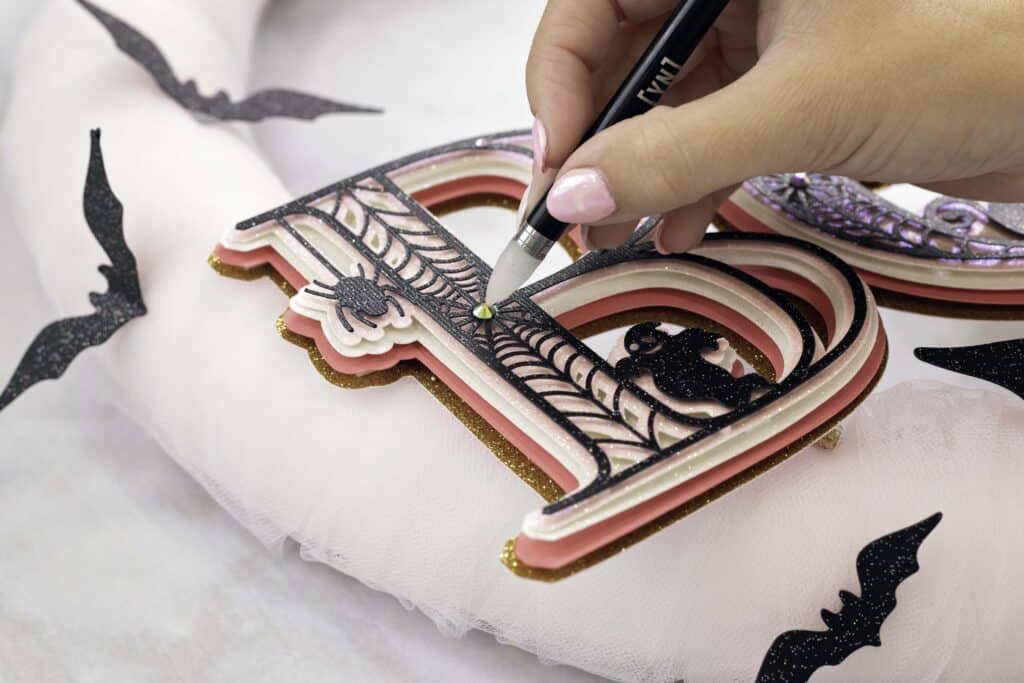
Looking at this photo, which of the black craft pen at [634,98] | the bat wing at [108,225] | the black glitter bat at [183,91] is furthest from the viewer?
the black glitter bat at [183,91]

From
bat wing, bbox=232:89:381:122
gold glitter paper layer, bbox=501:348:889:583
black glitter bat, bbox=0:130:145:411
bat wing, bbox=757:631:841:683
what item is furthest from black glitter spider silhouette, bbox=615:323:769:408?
bat wing, bbox=232:89:381:122

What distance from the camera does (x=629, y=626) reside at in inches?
25.1

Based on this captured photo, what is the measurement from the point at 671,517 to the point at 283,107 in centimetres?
63

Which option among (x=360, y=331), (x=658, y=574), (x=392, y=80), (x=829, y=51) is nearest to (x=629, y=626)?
(x=658, y=574)

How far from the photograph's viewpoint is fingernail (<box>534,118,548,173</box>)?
0.68m

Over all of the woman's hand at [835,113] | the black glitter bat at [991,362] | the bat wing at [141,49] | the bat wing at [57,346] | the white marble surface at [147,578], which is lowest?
the white marble surface at [147,578]

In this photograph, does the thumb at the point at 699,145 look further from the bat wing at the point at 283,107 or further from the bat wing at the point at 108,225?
the bat wing at the point at 283,107

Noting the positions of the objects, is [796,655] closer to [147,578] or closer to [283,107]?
[147,578]

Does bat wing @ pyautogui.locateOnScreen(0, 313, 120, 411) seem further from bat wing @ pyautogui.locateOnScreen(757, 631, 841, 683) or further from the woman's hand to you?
bat wing @ pyautogui.locateOnScreen(757, 631, 841, 683)

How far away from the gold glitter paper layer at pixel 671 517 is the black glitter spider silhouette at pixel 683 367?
4cm

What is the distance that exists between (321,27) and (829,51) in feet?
2.84

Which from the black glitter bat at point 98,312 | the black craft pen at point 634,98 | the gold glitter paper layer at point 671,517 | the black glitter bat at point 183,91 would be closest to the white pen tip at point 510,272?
the black craft pen at point 634,98

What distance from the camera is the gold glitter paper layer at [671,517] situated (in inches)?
20.7

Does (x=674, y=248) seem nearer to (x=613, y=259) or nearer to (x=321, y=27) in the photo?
(x=613, y=259)
